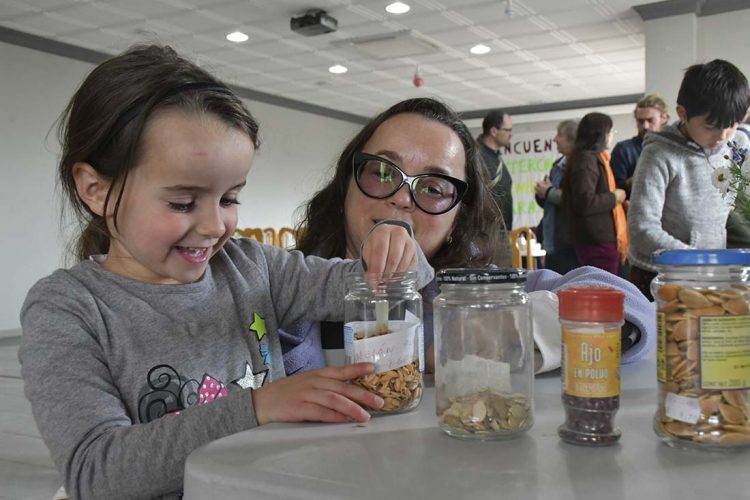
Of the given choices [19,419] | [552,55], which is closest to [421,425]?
[19,419]

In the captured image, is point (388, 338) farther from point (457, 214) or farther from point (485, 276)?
point (457, 214)

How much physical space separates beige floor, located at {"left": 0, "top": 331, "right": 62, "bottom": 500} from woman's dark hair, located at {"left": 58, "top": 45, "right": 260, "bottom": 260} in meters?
1.11

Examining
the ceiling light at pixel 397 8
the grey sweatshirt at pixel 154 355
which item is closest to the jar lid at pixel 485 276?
the grey sweatshirt at pixel 154 355

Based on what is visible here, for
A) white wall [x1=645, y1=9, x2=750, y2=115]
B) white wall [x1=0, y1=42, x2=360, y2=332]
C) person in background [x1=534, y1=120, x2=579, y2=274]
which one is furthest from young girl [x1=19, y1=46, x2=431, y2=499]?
white wall [x1=645, y1=9, x2=750, y2=115]

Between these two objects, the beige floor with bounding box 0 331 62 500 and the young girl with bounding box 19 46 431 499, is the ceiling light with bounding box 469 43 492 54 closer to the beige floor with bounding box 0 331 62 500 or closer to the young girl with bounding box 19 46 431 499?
the beige floor with bounding box 0 331 62 500

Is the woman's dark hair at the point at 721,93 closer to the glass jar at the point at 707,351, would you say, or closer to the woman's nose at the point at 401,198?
the woman's nose at the point at 401,198

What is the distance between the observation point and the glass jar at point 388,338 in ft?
2.35

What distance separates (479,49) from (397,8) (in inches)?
67.2

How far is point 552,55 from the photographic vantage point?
7855 mm

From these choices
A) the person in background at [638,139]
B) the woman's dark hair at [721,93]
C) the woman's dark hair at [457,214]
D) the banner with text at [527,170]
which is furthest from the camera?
the banner with text at [527,170]

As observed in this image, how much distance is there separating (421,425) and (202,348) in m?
0.47

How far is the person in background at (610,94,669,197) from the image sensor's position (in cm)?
379

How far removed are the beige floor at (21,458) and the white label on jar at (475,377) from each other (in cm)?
163

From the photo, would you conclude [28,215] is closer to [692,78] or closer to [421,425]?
[692,78]
